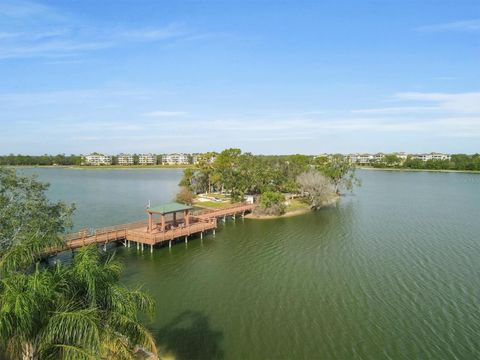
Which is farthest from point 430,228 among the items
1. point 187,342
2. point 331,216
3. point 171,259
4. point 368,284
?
point 187,342

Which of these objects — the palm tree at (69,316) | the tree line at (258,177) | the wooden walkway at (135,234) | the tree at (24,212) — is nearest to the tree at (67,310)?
the palm tree at (69,316)

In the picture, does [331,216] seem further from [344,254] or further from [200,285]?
[200,285]

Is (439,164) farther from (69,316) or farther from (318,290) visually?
(69,316)

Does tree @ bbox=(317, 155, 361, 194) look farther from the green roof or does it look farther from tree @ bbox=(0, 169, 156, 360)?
tree @ bbox=(0, 169, 156, 360)

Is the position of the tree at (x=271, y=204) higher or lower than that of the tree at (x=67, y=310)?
lower

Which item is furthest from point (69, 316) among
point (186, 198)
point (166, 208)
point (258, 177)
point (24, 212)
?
point (258, 177)

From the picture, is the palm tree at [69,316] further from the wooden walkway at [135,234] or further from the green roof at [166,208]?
the green roof at [166,208]
